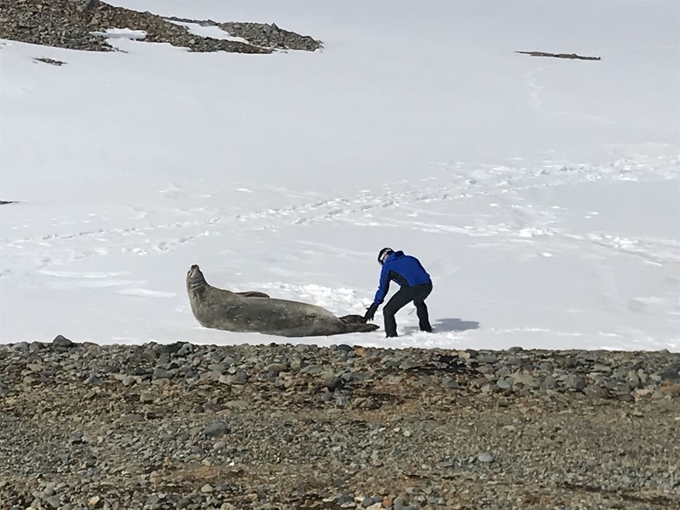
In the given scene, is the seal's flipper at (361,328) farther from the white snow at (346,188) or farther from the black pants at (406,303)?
the black pants at (406,303)

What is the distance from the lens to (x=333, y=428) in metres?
6.34

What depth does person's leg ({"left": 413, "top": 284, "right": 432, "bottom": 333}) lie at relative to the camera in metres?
9.95

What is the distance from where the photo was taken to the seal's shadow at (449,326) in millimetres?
10141

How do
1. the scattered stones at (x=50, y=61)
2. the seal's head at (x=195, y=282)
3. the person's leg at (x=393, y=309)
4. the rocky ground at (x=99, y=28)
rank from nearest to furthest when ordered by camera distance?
the person's leg at (x=393, y=309)
the seal's head at (x=195, y=282)
the scattered stones at (x=50, y=61)
the rocky ground at (x=99, y=28)

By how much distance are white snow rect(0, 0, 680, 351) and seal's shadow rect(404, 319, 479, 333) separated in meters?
0.05

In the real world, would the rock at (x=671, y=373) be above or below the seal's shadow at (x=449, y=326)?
above

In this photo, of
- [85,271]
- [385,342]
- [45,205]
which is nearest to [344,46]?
[45,205]

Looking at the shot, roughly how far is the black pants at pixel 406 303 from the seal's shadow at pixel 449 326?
0.14 m

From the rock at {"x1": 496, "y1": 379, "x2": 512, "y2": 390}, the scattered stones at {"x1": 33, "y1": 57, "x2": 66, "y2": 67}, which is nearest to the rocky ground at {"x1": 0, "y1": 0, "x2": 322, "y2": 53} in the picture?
the scattered stones at {"x1": 33, "y1": 57, "x2": 66, "y2": 67}

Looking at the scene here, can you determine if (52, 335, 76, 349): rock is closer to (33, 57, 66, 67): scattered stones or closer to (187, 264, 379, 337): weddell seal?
(187, 264, 379, 337): weddell seal

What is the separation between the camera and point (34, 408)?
23.0ft

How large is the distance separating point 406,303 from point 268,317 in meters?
1.36

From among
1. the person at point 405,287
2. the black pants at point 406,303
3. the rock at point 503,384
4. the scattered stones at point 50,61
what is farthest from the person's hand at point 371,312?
the scattered stones at point 50,61

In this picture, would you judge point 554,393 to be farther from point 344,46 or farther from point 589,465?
point 344,46
